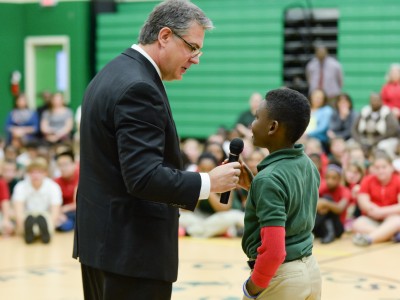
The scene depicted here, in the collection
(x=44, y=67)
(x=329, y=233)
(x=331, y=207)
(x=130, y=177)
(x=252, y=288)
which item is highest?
(x=130, y=177)

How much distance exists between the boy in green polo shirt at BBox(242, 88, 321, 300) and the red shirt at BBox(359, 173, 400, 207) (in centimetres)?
536

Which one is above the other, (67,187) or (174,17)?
(174,17)

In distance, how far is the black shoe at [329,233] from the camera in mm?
8055

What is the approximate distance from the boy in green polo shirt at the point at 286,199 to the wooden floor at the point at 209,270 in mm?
2702

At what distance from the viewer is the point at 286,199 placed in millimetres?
2887

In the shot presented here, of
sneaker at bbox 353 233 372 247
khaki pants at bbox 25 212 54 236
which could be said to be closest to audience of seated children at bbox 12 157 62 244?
khaki pants at bbox 25 212 54 236

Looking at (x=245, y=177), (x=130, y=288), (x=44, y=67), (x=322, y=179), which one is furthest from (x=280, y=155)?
(x=44, y=67)

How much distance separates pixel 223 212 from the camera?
8.52 metres

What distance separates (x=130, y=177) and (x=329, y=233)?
5.74 m

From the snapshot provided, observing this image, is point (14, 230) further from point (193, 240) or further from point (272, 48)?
point (272, 48)

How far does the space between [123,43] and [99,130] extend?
13.1 metres

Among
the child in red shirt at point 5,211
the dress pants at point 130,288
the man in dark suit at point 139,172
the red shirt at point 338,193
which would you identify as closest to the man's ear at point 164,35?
the man in dark suit at point 139,172

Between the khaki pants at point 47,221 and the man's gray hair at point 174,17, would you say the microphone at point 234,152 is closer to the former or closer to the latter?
the man's gray hair at point 174,17

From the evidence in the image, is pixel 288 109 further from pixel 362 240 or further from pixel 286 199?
pixel 362 240
